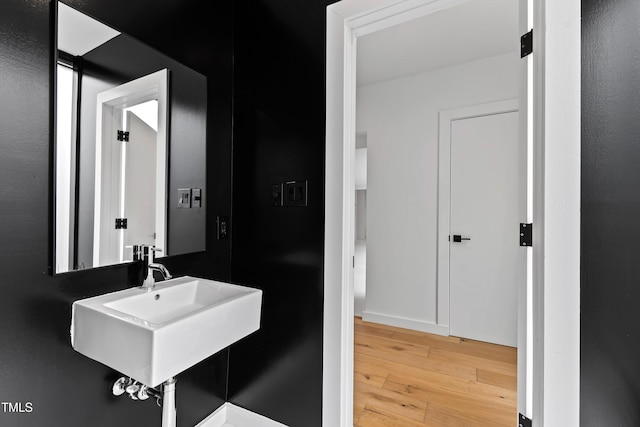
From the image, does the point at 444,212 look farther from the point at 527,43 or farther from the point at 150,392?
the point at 150,392

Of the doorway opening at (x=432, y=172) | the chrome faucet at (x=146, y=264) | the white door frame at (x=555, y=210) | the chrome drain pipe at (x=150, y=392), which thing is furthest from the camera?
the doorway opening at (x=432, y=172)

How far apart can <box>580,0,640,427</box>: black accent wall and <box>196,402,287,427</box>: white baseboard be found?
1.37 metres

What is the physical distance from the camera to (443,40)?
230 cm

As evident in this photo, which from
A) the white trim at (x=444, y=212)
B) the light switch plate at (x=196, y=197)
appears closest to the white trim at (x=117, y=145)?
the light switch plate at (x=196, y=197)

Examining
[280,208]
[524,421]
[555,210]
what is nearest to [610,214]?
[555,210]

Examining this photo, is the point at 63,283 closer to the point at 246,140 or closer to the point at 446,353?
the point at 246,140

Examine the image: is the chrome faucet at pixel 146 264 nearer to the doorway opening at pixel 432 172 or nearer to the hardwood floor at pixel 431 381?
the hardwood floor at pixel 431 381

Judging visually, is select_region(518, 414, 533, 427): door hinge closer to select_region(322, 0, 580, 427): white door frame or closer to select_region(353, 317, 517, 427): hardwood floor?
select_region(322, 0, 580, 427): white door frame

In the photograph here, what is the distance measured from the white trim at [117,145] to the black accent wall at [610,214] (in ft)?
5.55

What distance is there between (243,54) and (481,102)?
7.09ft

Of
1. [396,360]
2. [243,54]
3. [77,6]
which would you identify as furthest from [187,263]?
[396,360]

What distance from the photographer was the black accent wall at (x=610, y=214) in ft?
2.97

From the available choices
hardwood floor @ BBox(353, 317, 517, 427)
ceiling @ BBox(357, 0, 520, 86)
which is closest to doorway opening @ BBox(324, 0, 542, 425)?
hardwood floor @ BBox(353, 317, 517, 427)

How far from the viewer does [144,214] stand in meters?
1.30
